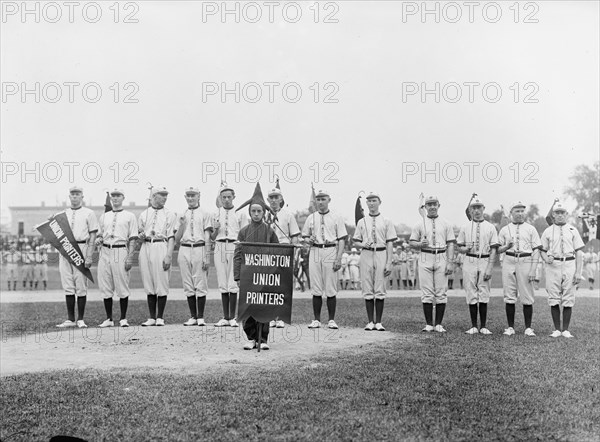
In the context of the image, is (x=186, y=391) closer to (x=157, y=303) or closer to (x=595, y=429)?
(x=595, y=429)

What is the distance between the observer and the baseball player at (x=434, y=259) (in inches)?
400

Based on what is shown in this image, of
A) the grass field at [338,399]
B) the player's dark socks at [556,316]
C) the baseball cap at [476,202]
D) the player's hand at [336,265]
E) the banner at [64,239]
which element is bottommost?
the player's dark socks at [556,316]

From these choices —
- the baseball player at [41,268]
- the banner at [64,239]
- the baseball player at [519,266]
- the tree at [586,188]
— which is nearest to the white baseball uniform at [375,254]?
the baseball player at [519,266]

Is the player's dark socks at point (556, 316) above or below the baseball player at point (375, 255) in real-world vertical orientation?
below

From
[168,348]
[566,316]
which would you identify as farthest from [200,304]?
[566,316]

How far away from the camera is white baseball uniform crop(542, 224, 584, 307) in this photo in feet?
33.0

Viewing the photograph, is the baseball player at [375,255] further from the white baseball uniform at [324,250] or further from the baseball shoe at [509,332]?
the baseball shoe at [509,332]

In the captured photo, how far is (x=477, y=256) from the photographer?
34.0 ft

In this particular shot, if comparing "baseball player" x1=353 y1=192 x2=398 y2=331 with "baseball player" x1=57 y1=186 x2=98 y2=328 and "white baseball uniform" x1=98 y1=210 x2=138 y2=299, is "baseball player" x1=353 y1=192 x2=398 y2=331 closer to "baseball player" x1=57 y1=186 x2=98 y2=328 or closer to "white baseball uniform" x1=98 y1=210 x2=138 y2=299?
"white baseball uniform" x1=98 y1=210 x2=138 y2=299

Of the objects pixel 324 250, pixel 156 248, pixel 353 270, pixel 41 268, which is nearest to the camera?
pixel 324 250

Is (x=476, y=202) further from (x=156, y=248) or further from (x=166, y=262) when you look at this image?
(x=156, y=248)

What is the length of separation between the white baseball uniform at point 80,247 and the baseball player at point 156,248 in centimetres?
99

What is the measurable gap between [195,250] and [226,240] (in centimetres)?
59

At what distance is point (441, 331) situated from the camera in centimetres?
1005
